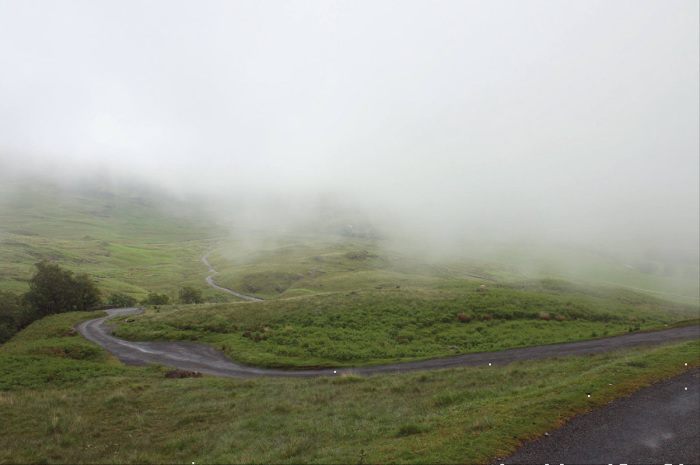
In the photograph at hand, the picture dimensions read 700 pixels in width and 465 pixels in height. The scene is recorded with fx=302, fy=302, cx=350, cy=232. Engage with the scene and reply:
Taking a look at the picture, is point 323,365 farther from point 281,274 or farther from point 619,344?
point 281,274

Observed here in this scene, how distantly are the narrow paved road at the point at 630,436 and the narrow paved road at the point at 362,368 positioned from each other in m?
13.5

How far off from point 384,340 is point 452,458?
81.5ft

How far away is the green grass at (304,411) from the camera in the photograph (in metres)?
11.2

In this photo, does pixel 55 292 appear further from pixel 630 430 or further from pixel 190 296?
pixel 630 430

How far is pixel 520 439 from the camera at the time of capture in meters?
10.3

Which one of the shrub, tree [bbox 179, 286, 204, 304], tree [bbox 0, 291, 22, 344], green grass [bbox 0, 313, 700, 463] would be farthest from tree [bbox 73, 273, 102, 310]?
the shrub

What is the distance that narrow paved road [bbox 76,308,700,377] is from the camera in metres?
26.9

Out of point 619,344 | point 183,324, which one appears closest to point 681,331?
point 619,344

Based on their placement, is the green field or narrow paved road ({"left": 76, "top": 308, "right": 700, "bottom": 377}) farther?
narrow paved road ({"left": 76, "top": 308, "right": 700, "bottom": 377})

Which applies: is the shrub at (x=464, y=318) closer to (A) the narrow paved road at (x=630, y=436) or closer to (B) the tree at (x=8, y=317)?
(A) the narrow paved road at (x=630, y=436)

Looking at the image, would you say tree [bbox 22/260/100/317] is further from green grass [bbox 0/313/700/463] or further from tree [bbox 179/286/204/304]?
green grass [bbox 0/313/700/463]

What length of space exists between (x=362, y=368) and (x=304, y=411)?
35.8ft

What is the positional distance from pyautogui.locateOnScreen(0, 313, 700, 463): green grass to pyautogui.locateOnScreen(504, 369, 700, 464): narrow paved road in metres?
0.52

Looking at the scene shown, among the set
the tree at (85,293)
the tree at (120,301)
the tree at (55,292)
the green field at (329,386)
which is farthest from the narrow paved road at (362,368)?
the tree at (120,301)
